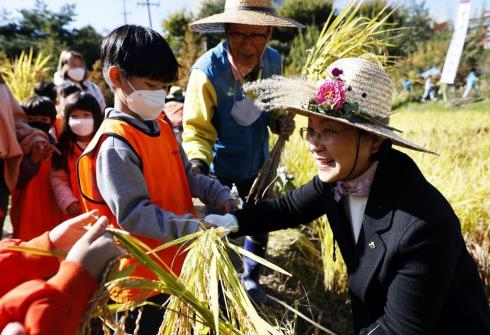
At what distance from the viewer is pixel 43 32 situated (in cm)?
2803

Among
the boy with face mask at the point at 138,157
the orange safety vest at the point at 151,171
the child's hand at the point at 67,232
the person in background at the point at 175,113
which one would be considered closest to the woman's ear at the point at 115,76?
the boy with face mask at the point at 138,157

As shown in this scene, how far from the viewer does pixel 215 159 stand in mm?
2604

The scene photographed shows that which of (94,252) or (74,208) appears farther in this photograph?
(74,208)

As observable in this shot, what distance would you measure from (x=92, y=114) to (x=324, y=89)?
5.16ft

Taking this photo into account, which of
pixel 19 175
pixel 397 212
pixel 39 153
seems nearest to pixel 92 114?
pixel 39 153

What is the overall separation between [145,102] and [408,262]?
100 centimetres

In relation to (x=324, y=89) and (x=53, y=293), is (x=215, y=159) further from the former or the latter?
(x=53, y=293)

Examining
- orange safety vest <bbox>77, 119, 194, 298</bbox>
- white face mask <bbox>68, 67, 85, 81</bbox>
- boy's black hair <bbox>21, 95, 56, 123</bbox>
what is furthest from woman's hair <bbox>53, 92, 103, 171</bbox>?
white face mask <bbox>68, 67, 85, 81</bbox>

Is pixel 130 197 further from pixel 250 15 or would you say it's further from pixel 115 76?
pixel 250 15

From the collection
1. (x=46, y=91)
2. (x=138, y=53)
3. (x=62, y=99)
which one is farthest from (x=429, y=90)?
(x=138, y=53)

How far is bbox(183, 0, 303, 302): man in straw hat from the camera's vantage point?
2.26 meters

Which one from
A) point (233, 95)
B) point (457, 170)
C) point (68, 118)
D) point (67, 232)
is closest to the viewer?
point (67, 232)

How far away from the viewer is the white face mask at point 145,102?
5.02 feet

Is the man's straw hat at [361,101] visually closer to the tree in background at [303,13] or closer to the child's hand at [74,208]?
the child's hand at [74,208]
